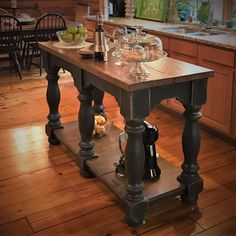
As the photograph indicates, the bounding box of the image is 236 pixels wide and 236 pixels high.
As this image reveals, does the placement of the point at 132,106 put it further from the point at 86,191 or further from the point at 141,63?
the point at 86,191

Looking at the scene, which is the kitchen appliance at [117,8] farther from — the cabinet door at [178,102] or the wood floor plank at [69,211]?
the wood floor plank at [69,211]

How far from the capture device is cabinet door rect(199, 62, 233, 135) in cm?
317

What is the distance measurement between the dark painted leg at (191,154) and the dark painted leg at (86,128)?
66 centimetres

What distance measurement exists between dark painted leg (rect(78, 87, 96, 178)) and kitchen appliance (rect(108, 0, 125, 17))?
10.0 ft

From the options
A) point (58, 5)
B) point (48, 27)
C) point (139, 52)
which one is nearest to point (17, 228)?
point (139, 52)

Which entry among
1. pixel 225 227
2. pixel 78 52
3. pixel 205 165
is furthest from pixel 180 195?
pixel 78 52

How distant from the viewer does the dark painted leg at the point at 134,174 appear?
2.06 meters

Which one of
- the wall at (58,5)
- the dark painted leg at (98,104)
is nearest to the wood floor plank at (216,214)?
the dark painted leg at (98,104)

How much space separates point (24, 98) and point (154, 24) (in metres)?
1.78

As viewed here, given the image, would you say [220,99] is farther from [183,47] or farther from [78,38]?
[78,38]

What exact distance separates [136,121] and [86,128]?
705 mm

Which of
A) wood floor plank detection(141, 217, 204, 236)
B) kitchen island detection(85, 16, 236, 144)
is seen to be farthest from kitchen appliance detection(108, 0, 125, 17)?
wood floor plank detection(141, 217, 204, 236)

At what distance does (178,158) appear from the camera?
3043mm

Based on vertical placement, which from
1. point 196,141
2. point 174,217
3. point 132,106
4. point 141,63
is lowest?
point 174,217
